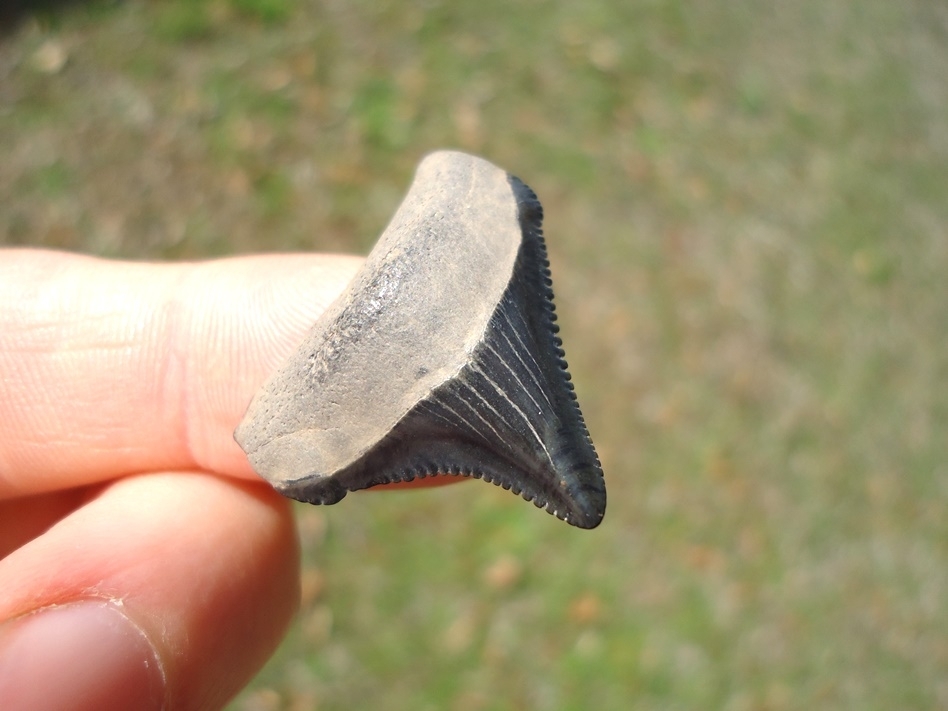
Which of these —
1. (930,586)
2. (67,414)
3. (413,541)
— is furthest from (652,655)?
(67,414)

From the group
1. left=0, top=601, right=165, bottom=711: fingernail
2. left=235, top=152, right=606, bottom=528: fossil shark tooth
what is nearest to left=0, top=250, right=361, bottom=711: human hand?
left=0, top=601, right=165, bottom=711: fingernail

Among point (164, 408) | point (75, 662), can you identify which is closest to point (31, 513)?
point (164, 408)

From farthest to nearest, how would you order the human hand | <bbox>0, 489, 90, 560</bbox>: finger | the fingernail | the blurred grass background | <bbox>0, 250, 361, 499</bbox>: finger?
the blurred grass background → <bbox>0, 489, 90, 560</bbox>: finger → <bbox>0, 250, 361, 499</bbox>: finger → the human hand → the fingernail

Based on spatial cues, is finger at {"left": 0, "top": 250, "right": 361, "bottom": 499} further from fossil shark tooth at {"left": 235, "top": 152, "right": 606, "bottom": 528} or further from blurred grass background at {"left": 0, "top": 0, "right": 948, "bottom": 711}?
blurred grass background at {"left": 0, "top": 0, "right": 948, "bottom": 711}

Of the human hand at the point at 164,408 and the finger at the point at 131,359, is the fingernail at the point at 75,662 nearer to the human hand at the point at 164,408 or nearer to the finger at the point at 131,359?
the human hand at the point at 164,408

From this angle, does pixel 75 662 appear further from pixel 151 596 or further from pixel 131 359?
pixel 131 359

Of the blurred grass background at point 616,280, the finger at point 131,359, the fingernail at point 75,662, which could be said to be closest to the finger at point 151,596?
the fingernail at point 75,662
